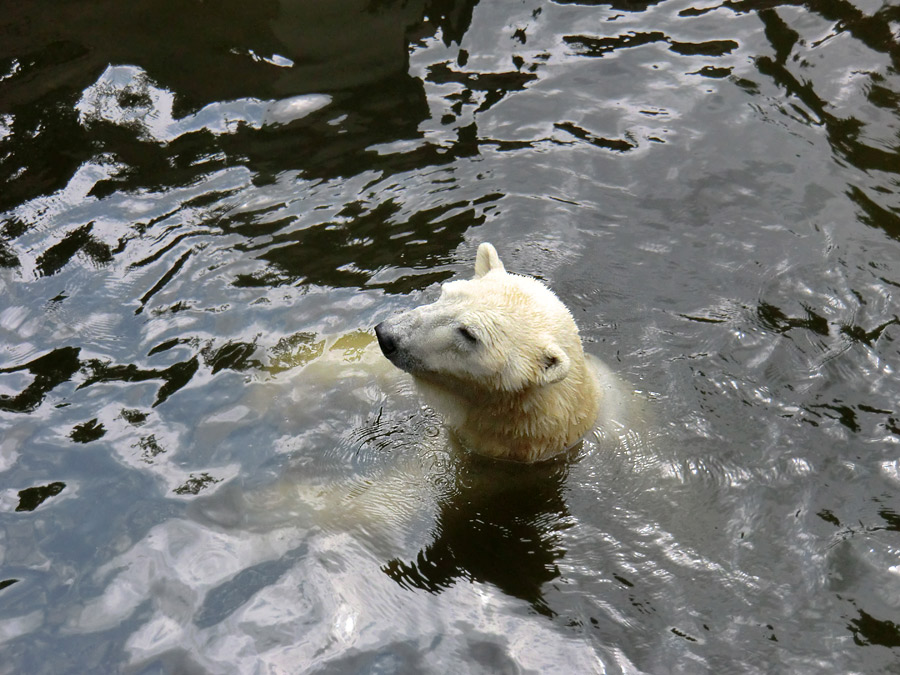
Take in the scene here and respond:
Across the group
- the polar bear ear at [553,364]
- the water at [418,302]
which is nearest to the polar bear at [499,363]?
the polar bear ear at [553,364]

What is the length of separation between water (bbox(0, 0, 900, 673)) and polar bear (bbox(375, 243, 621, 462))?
266 millimetres

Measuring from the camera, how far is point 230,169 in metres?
6.93

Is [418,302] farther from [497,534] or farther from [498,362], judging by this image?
[497,534]

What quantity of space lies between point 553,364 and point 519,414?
457mm

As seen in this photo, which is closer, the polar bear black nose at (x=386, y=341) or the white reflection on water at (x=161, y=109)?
the polar bear black nose at (x=386, y=341)

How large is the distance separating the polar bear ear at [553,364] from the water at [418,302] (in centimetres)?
79

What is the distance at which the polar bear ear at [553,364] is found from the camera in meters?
4.54

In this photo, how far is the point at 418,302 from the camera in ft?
19.7

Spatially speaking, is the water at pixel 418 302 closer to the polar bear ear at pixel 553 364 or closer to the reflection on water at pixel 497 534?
the reflection on water at pixel 497 534

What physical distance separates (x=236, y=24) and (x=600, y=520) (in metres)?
6.01

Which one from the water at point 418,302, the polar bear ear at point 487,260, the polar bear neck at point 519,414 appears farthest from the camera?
the polar bear ear at point 487,260

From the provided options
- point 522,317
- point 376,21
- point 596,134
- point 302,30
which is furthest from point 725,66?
point 522,317

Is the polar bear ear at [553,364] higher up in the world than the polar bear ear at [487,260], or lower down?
lower down

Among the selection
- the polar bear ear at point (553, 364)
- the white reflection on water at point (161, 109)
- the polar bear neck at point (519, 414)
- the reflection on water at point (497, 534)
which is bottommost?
the reflection on water at point (497, 534)
